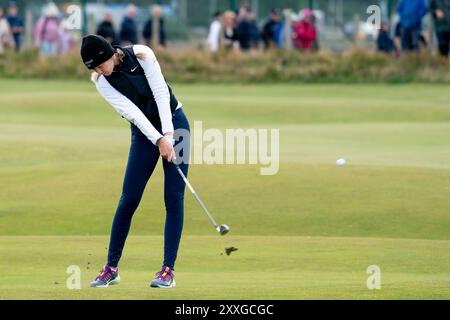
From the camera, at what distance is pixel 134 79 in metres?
10.0

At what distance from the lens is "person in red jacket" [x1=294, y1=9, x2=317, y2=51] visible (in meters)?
37.8

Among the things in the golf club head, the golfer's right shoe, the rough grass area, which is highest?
the golf club head

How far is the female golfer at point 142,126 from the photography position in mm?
9883

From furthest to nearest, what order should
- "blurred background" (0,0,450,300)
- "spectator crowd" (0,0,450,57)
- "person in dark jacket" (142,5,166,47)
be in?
"person in dark jacket" (142,5,166,47) < "spectator crowd" (0,0,450,57) < "blurred background" (0,0,450,300)

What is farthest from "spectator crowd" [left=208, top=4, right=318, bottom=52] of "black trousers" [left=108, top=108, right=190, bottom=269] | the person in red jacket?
"black trousers" [left=108, top=108, right=190, bottom=269]

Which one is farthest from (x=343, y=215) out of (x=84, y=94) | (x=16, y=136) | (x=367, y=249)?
(x=84, y=94)

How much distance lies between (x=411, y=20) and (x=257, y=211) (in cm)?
1960

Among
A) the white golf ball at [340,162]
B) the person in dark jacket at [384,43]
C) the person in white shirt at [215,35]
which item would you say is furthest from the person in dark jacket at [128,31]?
the white golf ball at [340,162]

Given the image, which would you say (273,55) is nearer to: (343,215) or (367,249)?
(343,215)

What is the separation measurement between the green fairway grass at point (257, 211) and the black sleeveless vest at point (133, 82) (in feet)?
5.18

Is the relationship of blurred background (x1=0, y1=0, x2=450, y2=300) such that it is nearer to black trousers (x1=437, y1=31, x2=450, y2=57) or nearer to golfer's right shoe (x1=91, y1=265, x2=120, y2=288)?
black trousers (x1=437, y1=31, x2=450, y2=57)

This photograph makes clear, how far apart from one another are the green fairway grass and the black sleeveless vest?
158 centimetres

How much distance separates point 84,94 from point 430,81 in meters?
10.5

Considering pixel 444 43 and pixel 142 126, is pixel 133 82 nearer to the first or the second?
pixel 142 126
